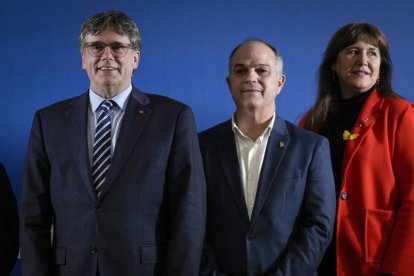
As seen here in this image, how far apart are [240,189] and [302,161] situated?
27 cm

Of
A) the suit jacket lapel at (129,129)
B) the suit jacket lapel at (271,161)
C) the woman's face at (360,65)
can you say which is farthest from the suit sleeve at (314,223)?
the suit jacket lapel at (129,129)

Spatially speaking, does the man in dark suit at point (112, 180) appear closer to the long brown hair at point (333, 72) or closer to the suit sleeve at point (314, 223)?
the suit sleeve at point (314, 223)

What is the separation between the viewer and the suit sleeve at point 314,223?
5.71ft

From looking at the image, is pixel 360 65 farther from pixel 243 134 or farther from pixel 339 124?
pixel 243 134

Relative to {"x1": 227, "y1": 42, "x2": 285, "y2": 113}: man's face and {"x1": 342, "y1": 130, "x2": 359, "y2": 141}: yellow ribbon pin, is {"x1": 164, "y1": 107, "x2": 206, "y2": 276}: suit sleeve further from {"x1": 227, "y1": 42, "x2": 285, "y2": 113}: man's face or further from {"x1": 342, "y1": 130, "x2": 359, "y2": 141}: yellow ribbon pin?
{"x1": 342, "y1": 130, "x2": 359, "y2": 141}: yellow ribbon pin

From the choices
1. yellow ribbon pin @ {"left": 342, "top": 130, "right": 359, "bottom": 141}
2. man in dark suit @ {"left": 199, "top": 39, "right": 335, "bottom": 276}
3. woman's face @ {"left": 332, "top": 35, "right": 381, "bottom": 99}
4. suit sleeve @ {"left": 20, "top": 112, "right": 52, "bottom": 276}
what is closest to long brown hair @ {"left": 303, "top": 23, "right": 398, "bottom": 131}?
woman's face @ {"left": 332, "top": 35, "right": 381, "bottom": 99}

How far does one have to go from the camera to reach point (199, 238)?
175 cm

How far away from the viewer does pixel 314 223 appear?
180 cm

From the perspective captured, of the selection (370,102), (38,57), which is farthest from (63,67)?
(370,102)

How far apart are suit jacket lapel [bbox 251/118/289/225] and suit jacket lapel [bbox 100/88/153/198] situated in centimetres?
49

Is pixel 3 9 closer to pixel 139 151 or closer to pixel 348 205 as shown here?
pixel 139 151

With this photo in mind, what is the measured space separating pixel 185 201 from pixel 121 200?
9.1 inches

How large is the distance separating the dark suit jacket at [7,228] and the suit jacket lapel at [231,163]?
0.99 metres

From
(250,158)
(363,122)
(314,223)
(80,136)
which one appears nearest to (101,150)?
(80,136)
